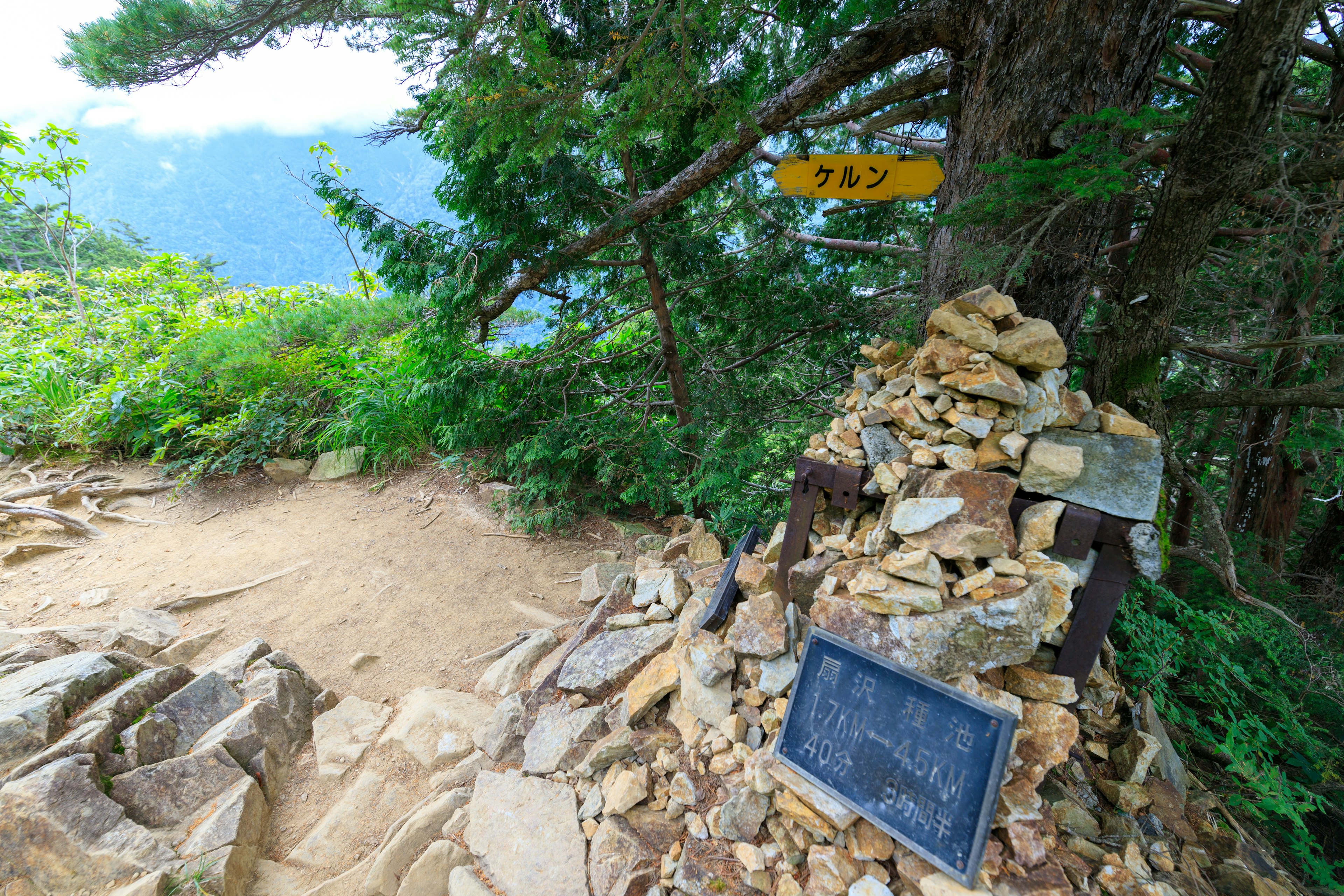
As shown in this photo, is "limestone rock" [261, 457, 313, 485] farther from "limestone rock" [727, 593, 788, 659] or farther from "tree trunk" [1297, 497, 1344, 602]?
"tree trunk" [1297, 497, 1344, 602]

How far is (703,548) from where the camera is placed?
3990 mm

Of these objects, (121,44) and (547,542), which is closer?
(121,44)

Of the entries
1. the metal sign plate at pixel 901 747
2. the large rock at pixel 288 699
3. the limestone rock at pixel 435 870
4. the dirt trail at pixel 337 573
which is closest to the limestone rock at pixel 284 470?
the dirt trail at pixel 337 573

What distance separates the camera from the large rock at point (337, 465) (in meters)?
6.46

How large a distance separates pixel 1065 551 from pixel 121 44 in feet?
18.9

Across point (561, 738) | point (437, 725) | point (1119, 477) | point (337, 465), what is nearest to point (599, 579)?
point (437, 725)

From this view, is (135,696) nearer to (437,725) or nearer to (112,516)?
(437,725)

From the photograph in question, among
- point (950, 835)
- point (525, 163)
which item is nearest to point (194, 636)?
point (525, 163)

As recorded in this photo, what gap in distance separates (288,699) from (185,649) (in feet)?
4.36

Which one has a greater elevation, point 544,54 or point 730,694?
point 544,54

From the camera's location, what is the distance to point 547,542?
538cm

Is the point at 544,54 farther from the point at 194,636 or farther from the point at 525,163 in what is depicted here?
the point at 194,636

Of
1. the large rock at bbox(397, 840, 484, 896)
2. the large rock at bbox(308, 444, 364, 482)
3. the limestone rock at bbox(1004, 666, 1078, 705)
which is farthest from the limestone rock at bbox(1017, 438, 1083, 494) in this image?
the large rock at bbox(308, 444, 364, 482)

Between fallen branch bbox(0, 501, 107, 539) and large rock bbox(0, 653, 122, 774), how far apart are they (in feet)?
9.57
